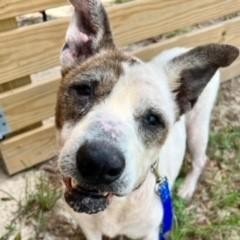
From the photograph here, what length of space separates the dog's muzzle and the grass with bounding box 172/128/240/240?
122cm

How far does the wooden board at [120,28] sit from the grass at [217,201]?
0.91 meters

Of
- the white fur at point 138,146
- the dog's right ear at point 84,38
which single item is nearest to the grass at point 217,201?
the white fur at point 138,146

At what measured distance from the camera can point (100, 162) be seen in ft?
7.00

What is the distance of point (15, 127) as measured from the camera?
376 centimetres

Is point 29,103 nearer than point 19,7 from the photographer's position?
No

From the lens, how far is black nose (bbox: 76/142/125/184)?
6.98ft

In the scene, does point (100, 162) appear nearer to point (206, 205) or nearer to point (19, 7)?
point (19, 7)

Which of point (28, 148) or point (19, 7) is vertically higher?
point (19, 7)

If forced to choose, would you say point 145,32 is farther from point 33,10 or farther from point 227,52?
point 227,52

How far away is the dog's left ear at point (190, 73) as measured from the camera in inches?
104

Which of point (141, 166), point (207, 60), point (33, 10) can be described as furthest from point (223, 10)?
point (141, 166)

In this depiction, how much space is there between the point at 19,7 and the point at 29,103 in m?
0.66

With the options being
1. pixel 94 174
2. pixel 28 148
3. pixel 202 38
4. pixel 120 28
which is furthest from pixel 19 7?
pixel 202 38

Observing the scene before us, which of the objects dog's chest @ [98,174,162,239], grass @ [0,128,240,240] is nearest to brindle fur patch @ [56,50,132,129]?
dog's chest @ [98,174,162,239]
